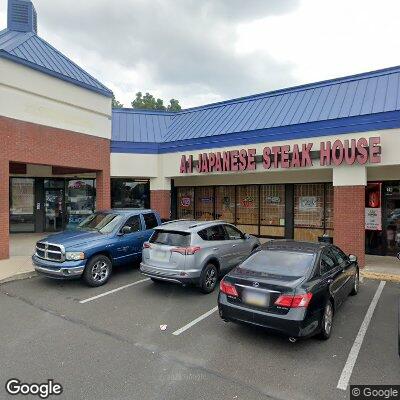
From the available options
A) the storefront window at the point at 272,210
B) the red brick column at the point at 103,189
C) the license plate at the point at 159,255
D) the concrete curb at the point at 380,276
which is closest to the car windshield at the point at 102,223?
the license plate at the point at 159,255

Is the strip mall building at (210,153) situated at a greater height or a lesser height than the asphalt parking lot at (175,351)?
greater

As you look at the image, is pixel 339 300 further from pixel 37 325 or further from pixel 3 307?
pixel 3 307

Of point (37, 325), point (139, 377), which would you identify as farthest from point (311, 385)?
point (37, 325)

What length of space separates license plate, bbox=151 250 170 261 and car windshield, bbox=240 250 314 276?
7.26 ft

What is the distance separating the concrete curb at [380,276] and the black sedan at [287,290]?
3.76m

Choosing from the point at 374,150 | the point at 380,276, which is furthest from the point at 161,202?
the point at 380,276

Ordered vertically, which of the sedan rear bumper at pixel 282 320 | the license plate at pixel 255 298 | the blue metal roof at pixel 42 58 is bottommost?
the sedan rear bumper at pixel 282 320

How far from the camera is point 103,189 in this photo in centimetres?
1404

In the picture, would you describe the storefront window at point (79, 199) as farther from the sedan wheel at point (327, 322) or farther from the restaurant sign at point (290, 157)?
the sedan wheel at point (327, 322)

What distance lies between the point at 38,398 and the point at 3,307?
360cm

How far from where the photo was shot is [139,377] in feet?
14.3

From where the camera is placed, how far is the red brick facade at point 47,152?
35.0 feet

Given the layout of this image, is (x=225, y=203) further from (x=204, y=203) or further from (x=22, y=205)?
(x=22, y=205)

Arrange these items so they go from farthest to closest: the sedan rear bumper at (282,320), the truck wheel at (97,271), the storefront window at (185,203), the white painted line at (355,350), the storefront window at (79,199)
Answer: the storefront window at (79,199)
the storefront window at (185,203)
the truck wheel at (97,271)
the sedan rear bumper at (282,320)
the white painted line at (355,350)
